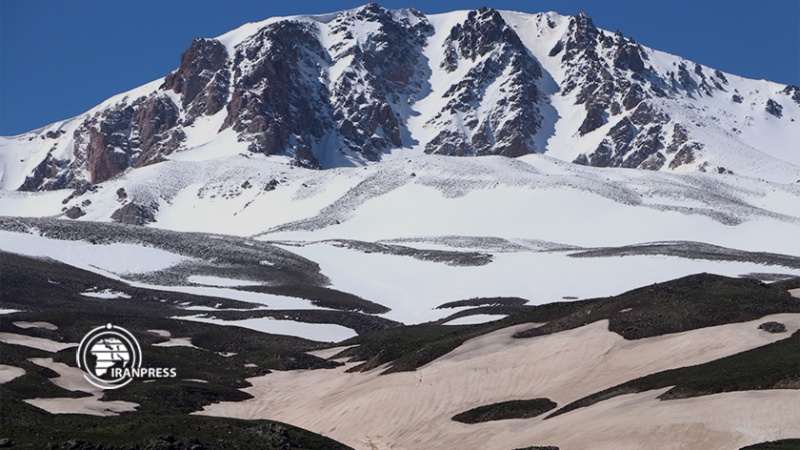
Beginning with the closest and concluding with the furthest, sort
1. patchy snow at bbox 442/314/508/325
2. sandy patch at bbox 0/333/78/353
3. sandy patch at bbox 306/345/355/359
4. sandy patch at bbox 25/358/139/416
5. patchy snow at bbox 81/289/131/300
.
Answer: sandy patch at bbox 25/358/139/416
sandy patch at bbox 0/333/78/353
sandy patch at bbox 306/345/355/359
patchy snow at bbox 442/314/508/325
patchy snow at bbox 81/289/131/300

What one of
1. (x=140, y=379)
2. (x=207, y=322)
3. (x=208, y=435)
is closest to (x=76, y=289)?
(x=207, y=322)

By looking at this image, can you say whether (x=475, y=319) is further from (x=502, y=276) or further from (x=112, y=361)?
(x=502, y=276)

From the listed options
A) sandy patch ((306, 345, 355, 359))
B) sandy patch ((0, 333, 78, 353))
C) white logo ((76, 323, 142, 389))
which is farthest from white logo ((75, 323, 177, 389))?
sandy patch ((306, 345, 355, 359))

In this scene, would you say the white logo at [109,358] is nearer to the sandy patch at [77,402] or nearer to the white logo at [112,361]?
the white logo at [112,361]

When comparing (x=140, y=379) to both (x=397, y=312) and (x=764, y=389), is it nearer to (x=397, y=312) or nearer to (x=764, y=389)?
(x=764, y=389)

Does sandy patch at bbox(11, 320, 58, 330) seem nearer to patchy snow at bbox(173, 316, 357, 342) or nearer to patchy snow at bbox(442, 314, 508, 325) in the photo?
patchy snow at bbox(173, 316, 357, 342)
